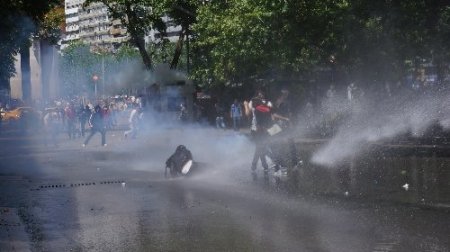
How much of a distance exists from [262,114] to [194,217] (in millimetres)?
6463

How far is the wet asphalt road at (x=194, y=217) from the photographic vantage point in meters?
8.02

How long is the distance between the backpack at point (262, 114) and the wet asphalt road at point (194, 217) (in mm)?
1182

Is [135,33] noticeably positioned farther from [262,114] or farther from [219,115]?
[262,114]

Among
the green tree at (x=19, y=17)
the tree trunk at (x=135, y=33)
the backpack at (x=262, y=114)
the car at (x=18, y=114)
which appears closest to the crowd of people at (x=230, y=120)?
the backpack at (x=262, y=114)

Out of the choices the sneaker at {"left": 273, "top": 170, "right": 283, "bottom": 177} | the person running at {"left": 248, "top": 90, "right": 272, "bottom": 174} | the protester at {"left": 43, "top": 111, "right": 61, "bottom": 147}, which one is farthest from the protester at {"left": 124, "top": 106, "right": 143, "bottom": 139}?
the sneaker at {"left": 273, "top": 170, "right": 283, "bottom": 177}

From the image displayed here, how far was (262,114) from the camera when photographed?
16062 mm

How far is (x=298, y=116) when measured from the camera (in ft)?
135

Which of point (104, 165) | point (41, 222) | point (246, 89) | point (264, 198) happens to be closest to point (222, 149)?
point (104, 165)

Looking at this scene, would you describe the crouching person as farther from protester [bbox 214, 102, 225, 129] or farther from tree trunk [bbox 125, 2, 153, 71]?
tree trunk [bbox 125, 2, 153, 71]

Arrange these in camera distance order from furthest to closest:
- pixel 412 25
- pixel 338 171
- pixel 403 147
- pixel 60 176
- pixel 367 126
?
pixel 367 126 < pixel 412 25 < pixel 403 147 < pixel 60 176 < pixel 338 171

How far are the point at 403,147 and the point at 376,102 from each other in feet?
49.5

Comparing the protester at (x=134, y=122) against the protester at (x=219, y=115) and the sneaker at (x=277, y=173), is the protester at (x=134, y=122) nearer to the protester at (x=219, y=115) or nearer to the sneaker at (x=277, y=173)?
the protester at (x=219, y=115)

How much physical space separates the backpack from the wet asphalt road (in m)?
1.18

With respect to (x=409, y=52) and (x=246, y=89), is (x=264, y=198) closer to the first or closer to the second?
(x=409, y=52)
